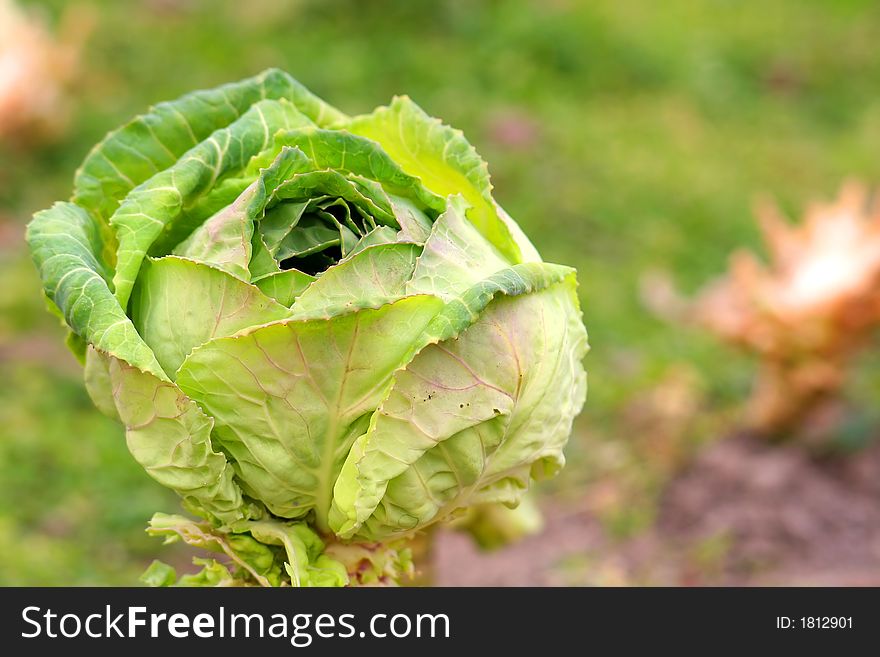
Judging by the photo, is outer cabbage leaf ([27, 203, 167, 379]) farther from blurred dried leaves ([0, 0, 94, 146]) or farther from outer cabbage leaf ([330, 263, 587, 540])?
blurred dried leaves ([0, 0, 94, 146])

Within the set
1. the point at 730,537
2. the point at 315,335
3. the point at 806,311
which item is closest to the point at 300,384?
the point at 315,335

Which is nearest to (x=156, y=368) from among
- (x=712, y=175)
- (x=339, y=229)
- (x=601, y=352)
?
(x=339, y=229)

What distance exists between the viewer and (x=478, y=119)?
7516 mm

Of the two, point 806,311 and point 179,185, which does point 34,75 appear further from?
point 179,185

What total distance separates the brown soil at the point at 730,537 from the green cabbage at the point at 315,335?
2512 millimetres

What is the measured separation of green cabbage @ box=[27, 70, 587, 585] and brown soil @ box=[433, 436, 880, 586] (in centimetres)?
251

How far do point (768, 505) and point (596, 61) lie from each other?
489 cm

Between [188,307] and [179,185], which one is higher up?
[179,185]

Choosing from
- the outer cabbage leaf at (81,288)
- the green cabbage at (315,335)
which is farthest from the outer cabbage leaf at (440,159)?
the outer cabbage leaf at (81,288)

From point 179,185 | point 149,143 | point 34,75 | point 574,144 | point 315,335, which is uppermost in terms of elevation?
point 34,75

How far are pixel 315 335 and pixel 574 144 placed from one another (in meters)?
6.09

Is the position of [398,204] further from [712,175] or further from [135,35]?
[135,35]

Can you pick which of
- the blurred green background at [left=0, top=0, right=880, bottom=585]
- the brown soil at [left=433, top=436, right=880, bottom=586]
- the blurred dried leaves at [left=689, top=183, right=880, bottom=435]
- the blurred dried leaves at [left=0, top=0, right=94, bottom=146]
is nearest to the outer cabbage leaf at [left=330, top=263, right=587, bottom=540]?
the brown soil at [left=433, top=436, right=880, bottom=586]

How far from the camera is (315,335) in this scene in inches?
67.7
